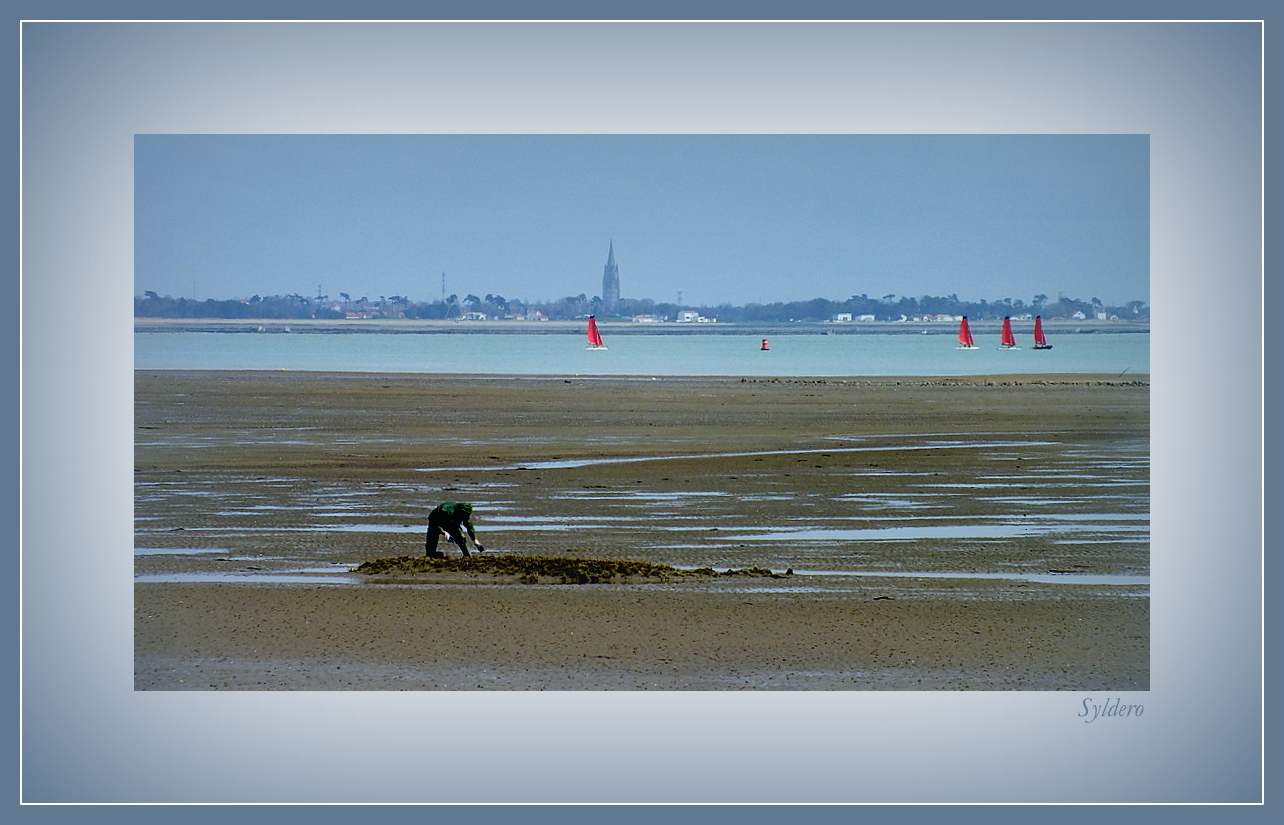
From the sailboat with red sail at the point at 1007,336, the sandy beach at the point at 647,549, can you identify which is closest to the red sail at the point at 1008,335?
the sailboat with red sail at the point at 1007,336

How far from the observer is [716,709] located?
752 cm

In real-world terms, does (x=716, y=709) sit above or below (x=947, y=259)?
below

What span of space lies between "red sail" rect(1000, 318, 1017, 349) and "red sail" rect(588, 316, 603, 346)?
3.69 meters

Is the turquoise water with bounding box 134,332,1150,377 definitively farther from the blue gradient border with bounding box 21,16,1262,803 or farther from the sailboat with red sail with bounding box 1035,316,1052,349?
the blue gradient border with bounding box 21,16,1262,803

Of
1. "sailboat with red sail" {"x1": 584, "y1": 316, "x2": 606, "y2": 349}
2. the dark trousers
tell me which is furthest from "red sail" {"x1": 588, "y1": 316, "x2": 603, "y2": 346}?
the dark trousers

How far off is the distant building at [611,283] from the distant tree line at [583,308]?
2.1 inches

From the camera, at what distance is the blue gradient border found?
7.58m

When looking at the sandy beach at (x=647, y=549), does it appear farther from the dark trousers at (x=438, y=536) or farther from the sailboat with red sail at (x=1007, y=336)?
the sailboat with red sail at (x=1007, y=336)

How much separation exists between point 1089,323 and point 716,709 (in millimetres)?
4854

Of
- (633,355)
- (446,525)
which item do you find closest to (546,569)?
(446,525)

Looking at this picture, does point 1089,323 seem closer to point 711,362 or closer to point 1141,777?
point 1141,777
